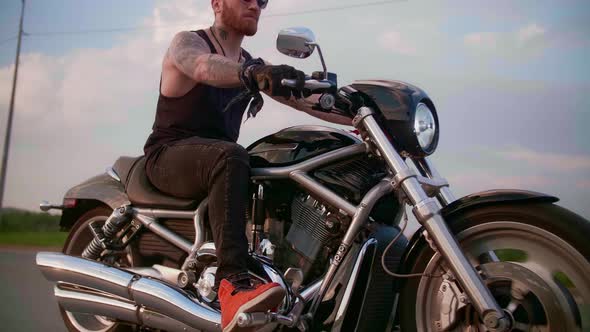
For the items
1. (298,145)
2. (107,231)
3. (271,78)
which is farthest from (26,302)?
(271,78)

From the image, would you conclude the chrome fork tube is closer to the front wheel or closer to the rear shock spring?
the front wheel

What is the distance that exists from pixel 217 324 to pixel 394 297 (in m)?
0.86

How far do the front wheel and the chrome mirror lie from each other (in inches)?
39.6

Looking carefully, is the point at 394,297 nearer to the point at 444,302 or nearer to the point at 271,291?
the point at 444,302

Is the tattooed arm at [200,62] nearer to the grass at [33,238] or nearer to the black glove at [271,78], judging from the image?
the black glove at [271,78]

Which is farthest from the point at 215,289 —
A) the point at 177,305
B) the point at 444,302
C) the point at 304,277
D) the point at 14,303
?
the point at 14,303

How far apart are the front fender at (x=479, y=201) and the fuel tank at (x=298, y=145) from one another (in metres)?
0.66

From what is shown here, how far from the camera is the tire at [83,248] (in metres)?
4.29

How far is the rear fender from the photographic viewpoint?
414cm

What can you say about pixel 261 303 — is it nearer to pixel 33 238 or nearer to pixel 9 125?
pixel 33 238

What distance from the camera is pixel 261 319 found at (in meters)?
2.92

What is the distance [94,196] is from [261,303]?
183cm

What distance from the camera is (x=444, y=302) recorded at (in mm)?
2857

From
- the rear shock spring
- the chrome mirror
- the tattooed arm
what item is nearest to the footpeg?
the tattooed arm
